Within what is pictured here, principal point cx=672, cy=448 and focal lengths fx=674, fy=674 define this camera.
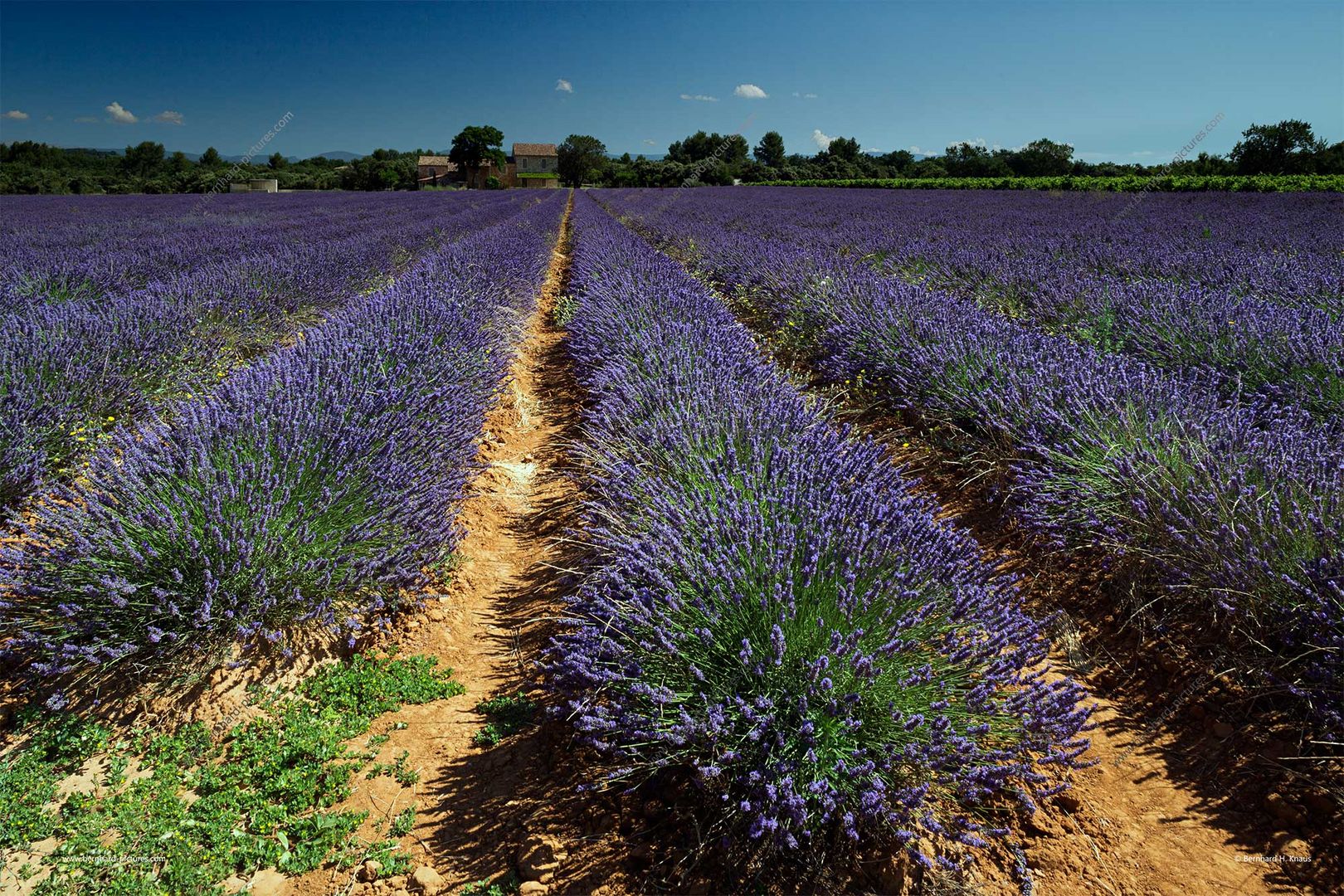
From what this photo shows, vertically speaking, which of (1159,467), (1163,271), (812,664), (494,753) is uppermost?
(1163,271)

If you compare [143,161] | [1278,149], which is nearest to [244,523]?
[1278,149]

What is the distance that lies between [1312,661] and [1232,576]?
1.00ft

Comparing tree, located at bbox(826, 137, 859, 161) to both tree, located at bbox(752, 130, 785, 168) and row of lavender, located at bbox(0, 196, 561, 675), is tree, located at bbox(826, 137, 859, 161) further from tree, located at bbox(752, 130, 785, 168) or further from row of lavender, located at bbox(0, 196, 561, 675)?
row of lavender, located at bbox(0, 196, 561, 675)

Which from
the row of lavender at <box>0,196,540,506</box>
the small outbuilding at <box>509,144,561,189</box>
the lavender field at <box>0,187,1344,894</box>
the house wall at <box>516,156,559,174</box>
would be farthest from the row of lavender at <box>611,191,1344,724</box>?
the house wall at <box>516,156,559,174</box>

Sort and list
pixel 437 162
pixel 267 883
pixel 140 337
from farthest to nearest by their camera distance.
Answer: pixel 437 162 < pixel 140 337 < pixel 267 883

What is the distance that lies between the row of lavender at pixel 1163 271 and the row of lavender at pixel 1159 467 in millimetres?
316

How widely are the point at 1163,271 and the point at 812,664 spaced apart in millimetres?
7555

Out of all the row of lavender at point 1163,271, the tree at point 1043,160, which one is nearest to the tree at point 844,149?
the tree at point 1043,160

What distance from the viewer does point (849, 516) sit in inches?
79.0

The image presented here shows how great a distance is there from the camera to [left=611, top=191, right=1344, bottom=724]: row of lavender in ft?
6.50

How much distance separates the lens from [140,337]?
4410mm

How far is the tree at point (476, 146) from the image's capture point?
60.3m

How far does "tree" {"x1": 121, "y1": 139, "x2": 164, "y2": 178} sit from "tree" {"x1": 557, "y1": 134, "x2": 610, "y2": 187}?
32.3 metres

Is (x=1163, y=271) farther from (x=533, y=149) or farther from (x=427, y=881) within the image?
(x=533, y=149)
